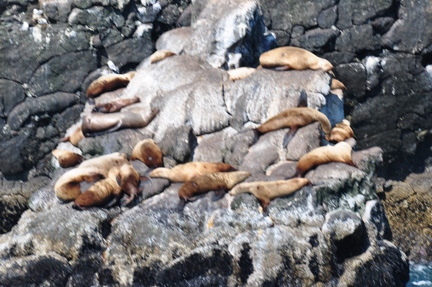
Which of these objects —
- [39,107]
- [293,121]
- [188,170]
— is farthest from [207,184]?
[39,107]

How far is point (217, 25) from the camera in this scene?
13.0m

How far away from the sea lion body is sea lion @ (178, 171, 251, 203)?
1.45 metres

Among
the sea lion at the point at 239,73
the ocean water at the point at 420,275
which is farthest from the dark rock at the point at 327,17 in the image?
the ocean water at the point at 420,275

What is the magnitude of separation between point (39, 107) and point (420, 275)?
799cm

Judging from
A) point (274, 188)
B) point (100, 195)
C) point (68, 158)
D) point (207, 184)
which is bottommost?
point (68, 158)

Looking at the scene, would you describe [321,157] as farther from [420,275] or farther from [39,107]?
[39,107]

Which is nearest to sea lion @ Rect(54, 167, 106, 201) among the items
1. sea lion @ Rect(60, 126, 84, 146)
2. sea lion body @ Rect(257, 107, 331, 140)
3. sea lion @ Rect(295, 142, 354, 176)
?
sea lion @ Rect(60, 126, 84, 146)

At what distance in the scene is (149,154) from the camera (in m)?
10.2

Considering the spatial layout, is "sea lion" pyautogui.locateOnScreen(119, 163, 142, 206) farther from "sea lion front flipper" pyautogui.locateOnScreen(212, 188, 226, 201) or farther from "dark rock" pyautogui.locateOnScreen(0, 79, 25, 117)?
"dark rock" pyautogui.locateOnScreen(0, 79, 25, 117)

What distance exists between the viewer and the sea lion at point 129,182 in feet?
30.8

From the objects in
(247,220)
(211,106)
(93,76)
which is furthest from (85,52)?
(247,220)

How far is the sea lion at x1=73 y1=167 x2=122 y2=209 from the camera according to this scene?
9195 millimetres

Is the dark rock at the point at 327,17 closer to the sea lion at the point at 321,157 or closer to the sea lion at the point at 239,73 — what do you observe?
the sea lion at the point at 239,73

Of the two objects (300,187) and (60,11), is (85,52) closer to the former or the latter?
(60,11)
